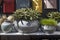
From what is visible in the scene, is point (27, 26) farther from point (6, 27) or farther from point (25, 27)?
point (6, 27)

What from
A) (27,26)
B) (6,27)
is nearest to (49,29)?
(27,26)

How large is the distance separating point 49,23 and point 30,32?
278 mm

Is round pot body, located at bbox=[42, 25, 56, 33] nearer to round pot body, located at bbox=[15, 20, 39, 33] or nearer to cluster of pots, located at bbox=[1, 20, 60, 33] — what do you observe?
cluster of pots, located at bbox=[1, 20, 60, 33]

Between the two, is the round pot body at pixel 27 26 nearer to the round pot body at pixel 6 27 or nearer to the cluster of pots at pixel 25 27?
the cluster of pots at pixel 25 27

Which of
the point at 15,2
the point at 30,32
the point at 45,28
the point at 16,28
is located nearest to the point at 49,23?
the point at 45,28

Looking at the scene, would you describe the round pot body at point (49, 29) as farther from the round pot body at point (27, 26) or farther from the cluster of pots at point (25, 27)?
the round pot body at point (27, 26)

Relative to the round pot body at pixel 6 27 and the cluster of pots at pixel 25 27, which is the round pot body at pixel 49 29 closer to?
the cluster of pots at pixel 25 27

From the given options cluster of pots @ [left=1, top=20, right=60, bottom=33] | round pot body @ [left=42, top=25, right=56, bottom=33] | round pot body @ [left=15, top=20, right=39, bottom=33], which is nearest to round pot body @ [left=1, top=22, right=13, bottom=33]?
cluster of pots @ [left=1, top=20, right=60, bottom=33]

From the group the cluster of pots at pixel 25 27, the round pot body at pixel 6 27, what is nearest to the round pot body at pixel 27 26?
the cluster of pots at pixel 25 27

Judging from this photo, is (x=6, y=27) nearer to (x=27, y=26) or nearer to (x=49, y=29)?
(x=27, y=26)

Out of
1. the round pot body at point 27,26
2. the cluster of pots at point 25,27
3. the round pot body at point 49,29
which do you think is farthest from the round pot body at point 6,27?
the round pot body at point 49,29

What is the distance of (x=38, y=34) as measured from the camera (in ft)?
8.18

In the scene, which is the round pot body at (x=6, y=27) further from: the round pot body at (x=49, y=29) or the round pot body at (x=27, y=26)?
the round pot body at (x=49, y=29)

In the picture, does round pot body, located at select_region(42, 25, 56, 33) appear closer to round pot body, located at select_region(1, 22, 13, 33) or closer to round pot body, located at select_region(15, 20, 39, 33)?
round pot body, located at select_region(15, 20, 39, 33)
